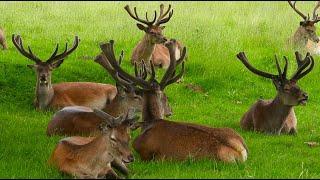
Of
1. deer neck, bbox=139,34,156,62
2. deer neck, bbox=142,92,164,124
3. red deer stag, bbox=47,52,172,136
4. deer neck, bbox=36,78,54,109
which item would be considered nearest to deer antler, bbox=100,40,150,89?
red deer stag, bbox=47,52,172,136

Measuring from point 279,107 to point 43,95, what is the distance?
4001 mm

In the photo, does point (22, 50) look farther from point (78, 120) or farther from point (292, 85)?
point (292, 85)

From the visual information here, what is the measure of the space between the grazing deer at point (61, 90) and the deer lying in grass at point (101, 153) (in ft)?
15.9

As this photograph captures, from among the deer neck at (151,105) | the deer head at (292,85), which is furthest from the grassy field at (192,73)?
the deer neck at (151,105)

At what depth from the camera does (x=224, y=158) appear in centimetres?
794

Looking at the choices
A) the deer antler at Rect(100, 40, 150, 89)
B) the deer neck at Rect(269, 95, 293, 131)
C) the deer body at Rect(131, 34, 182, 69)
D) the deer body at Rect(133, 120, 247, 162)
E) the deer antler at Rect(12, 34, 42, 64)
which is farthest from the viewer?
the deer body at Rect(131, 34, 182, 69)

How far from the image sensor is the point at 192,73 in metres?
15.1

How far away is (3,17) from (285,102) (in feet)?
36.1

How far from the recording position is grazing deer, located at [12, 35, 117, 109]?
39.7ft

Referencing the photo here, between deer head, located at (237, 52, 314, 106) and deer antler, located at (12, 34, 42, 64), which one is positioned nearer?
deer head, located at (237, 52, 314, 106)

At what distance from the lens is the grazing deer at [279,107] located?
10633 mm

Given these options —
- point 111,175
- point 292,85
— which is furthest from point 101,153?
point 292,85

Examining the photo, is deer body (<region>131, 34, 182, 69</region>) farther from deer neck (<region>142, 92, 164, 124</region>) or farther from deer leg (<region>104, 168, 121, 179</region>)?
deer leg (<region>104, 168, 121, 179</region>)

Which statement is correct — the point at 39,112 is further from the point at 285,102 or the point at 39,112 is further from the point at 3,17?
the point at 3,17
